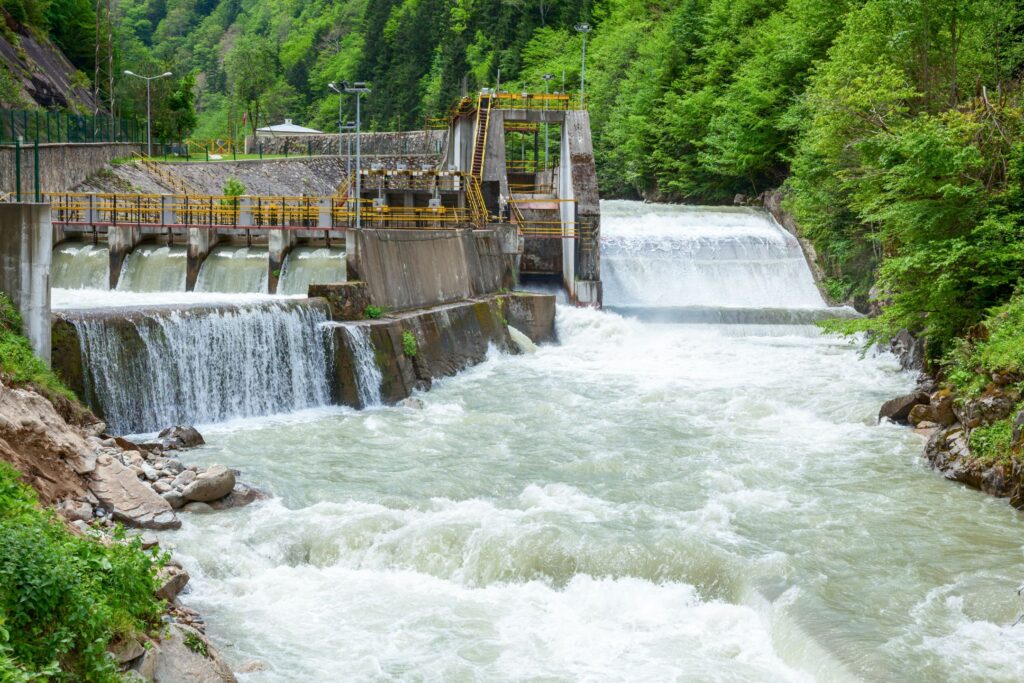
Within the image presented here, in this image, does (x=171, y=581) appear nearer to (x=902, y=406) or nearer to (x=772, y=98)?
(x=902, y=406)

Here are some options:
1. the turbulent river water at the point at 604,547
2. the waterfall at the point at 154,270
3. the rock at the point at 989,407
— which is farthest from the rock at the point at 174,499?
the waterfall at the point at 154,270

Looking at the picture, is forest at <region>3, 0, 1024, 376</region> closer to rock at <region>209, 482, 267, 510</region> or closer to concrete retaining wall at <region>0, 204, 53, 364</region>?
rock at <region>209, 482, 267, 510</region>

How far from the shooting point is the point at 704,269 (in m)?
35.0

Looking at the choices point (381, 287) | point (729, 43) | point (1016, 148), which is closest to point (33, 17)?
point (729, 43)

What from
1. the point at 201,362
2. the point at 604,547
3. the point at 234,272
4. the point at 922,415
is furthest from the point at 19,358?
the point at 922,415

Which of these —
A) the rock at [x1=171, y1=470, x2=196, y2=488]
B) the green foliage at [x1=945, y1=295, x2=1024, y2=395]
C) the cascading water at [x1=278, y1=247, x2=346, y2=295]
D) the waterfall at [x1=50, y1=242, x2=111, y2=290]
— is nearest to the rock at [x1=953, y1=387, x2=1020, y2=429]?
the green foliage at [x1=945, y1=295, x2=1024, y2=395]

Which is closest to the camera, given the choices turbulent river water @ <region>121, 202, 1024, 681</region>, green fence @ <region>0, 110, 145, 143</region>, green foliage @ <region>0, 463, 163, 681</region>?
green foliage @ <region>0, 463, 163, 681</region>

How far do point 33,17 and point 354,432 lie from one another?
181 feet

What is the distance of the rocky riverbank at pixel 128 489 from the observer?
910cm

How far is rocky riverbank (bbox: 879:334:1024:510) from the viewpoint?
1497 cm

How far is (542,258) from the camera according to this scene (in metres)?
34.1

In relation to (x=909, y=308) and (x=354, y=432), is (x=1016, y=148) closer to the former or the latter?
(x=909, y=308)

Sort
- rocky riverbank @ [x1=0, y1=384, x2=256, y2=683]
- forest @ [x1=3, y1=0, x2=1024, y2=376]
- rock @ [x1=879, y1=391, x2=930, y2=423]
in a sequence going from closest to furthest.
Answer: rocky riverbank @ [x1=0, y1=384, x2=256, y2=683] < rock @ [x1=879, y1=391, x2=930, y2=423] < forest @ [x1=3, y1=0, x2=1024, y2=376]

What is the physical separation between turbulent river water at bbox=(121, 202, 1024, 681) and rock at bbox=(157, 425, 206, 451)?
16.1 inches
